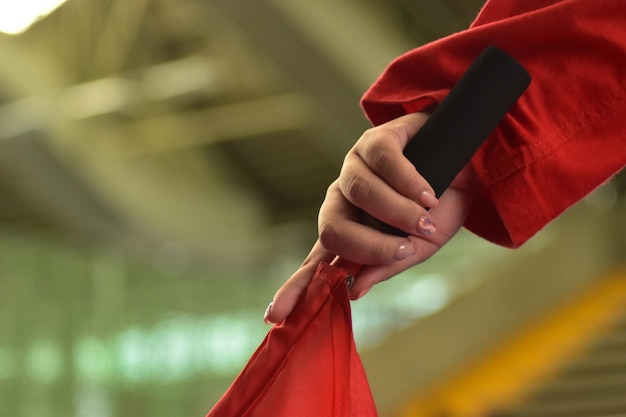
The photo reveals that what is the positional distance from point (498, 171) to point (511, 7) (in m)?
0.18

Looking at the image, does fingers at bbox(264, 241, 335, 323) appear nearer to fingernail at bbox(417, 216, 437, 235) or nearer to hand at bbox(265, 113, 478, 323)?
hand at bbox(265, 113, 478, 323)

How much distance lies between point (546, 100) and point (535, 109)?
21 mm

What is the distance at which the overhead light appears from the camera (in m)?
7.00

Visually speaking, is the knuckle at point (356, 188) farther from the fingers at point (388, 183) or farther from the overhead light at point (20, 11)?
the overhead light at point (20, 11)

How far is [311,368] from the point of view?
76cm

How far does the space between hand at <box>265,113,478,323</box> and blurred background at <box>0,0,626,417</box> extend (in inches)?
173

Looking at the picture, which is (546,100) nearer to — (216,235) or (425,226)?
(425,226)

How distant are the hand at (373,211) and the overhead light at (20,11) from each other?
22.0 feet

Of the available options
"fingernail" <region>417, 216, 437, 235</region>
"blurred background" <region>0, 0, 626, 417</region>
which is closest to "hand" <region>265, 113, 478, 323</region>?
"fingernail" <region>417, 216, 437, 235</region>

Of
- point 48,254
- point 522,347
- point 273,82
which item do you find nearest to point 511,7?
point 522,347

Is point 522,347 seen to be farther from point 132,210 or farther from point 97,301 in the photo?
point 97,301

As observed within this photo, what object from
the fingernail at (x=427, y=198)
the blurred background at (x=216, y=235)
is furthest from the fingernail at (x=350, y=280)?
the blurred background at (x=216, y=235)

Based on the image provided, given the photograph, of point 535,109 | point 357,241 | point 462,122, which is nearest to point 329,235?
point 357,241

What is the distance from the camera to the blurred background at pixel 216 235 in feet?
19.7
